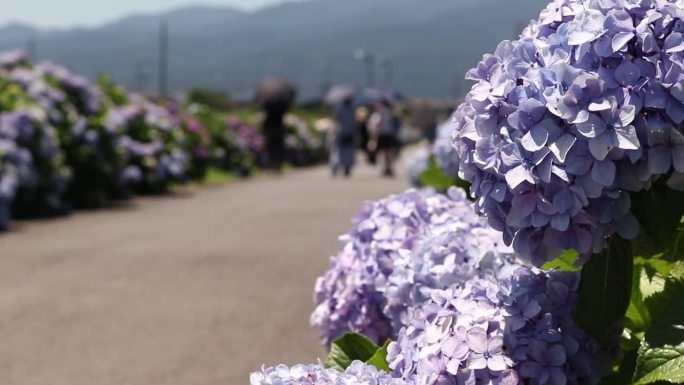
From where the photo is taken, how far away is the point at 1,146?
39.9ft

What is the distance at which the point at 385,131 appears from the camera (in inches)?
945

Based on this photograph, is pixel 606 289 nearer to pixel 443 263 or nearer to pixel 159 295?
pixel 443 263

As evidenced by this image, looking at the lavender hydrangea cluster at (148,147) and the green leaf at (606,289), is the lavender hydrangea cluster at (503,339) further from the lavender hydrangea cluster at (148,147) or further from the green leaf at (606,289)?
the lavender hydrangea cluster at (148,147)

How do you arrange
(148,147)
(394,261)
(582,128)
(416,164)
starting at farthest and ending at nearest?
(148,147), (416,164), (394,261), (582,128)

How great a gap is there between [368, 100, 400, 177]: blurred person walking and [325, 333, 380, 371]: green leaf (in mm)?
20505

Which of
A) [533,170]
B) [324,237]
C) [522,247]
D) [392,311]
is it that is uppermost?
[533,170]

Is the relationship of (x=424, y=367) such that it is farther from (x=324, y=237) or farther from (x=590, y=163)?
(x=324, y=237)

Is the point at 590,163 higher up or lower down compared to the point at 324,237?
higher up

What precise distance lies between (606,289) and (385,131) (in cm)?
2212

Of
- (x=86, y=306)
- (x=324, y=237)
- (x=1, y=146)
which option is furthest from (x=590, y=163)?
(x=1, y=146)

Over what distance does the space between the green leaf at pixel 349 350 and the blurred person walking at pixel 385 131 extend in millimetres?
20505

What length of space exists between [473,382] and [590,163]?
0.43 metres

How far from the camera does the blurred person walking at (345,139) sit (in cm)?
2292

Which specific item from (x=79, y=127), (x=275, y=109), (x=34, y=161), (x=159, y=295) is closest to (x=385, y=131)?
(x=275, y=109)
